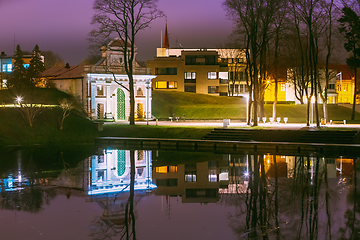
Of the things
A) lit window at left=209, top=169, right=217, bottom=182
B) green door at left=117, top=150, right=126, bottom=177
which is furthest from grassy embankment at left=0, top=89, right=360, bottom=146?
lit window at left=209, top=169, right=217, bottom=182

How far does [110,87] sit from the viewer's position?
49.7 meters

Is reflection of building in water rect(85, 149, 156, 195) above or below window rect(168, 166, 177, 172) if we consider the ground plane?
below

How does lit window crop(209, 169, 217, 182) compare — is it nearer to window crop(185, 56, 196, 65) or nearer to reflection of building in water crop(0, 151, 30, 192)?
reflection of building in water crop(0, 151, 30, 192)

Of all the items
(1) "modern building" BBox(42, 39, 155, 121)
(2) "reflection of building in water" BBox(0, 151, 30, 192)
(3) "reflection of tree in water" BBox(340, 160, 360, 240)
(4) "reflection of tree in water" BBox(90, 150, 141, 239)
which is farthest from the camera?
(1) "modern building" BBox(42, 39, 155, 121)

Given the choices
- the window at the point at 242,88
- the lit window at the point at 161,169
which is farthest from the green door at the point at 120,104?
the window at the point at 242,88

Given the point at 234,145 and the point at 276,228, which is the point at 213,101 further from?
the point at 276,228

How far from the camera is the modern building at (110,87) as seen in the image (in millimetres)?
48938

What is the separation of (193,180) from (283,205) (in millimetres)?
5693

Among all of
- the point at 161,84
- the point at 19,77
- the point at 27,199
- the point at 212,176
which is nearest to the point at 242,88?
the point at 161,84

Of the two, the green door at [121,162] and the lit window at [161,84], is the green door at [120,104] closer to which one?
the green door at [121,162]

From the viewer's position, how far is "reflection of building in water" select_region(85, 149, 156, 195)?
17.4 m

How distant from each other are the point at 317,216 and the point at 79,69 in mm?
46571

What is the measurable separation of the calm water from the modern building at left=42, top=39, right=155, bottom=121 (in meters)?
24.0

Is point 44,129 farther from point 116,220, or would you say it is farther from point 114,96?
point 116,220
